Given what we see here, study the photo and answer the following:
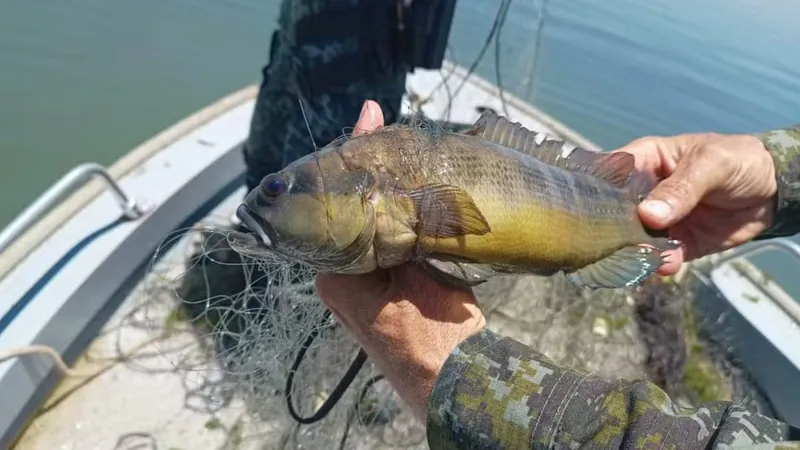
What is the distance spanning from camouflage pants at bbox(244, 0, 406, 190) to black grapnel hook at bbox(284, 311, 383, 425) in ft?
3.38

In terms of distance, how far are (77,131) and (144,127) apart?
1.91ft

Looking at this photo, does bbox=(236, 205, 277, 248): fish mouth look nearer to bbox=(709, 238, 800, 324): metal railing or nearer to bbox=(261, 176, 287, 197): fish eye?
bbox=(261, 176, 287, 197): fish eye

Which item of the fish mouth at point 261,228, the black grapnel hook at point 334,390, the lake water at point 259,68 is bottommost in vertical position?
the lake water at point 259,68

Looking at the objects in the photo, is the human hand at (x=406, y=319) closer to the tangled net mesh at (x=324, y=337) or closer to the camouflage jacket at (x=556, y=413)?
the camouflage jacket at (x=556, y=413)

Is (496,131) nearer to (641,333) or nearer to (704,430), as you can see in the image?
(704,430)

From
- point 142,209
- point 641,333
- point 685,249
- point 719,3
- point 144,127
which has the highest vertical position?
point 685,249

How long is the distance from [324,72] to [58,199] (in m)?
1.35

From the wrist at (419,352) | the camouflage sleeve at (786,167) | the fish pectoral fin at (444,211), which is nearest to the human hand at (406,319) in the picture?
the wrist at (419,352)

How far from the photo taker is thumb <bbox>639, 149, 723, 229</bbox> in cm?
238

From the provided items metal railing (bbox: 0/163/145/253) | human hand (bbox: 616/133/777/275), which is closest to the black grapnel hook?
human hand (bbox: 616/133/777/275)

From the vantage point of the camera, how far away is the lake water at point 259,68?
6352 millimetres

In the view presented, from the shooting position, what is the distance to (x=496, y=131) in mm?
2156

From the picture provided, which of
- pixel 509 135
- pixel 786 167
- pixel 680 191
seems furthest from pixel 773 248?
pixel 509 135

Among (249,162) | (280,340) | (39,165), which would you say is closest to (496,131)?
(280,340)
